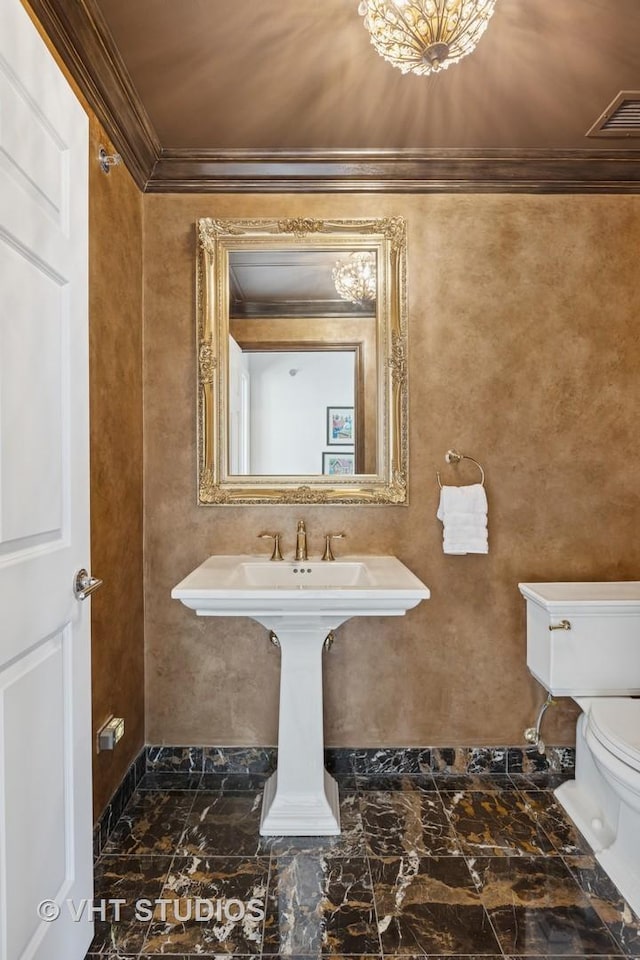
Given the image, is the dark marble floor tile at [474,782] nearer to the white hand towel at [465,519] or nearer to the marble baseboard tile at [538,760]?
the marble baseboard tile at [538,760]

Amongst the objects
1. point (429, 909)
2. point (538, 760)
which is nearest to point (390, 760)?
point (538, 760)

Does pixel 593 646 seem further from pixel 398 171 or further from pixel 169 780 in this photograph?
pixel 398 171

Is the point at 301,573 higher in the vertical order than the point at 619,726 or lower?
higher

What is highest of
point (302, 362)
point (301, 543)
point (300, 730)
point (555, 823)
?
point (302, 362)

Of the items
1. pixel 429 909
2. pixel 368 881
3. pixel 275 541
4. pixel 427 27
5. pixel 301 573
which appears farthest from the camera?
pixel 275 541

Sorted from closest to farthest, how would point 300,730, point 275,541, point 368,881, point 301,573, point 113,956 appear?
point 113,956 < point 368,881 < point 300,730 < point 301,573 < point 275,541

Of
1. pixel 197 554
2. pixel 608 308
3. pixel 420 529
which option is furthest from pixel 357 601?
pixel 608 308

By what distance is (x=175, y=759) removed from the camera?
2291 millimetres

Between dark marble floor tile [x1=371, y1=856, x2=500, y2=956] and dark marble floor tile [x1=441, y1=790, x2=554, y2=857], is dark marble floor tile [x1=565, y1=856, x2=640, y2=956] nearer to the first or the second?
dark marble floor tile [x1=441, y1=790, x2=554, y2=857]

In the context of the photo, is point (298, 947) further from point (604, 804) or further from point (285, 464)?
point (285, 464)

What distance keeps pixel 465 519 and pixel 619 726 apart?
2.76ft

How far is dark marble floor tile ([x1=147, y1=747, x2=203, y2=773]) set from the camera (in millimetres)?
2287

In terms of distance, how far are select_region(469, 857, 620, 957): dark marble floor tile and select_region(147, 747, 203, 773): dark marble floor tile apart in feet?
3.65

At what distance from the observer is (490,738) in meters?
2.32
